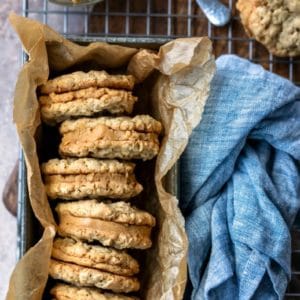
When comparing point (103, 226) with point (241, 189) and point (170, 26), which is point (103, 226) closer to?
point (241, 189)

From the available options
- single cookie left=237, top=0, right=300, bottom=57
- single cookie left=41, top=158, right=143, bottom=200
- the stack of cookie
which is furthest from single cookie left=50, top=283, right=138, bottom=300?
single cookie left=237, top=0, right=300, bottom=57

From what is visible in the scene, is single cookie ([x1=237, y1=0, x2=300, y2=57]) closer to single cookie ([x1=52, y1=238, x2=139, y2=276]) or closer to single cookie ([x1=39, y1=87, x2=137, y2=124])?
single cookie ([x1=39, y1=87, x2=137, y2=124])

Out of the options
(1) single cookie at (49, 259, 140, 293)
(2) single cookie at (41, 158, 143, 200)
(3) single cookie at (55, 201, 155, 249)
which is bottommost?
(1) single cookie at (49, 259, 140, 293)

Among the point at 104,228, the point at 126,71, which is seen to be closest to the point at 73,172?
the point at 104,228

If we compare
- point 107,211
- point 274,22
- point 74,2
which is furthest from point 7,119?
point 274,22

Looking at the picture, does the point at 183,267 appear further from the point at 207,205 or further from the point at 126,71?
the point at 126,71

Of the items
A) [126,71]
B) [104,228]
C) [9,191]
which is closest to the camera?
[104,228]

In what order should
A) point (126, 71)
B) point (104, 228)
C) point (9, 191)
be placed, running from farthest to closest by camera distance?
point (9, 191) < point (126, 71) < point (104, 228)

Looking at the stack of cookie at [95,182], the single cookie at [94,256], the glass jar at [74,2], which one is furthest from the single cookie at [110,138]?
the glass jar at [74,2]
